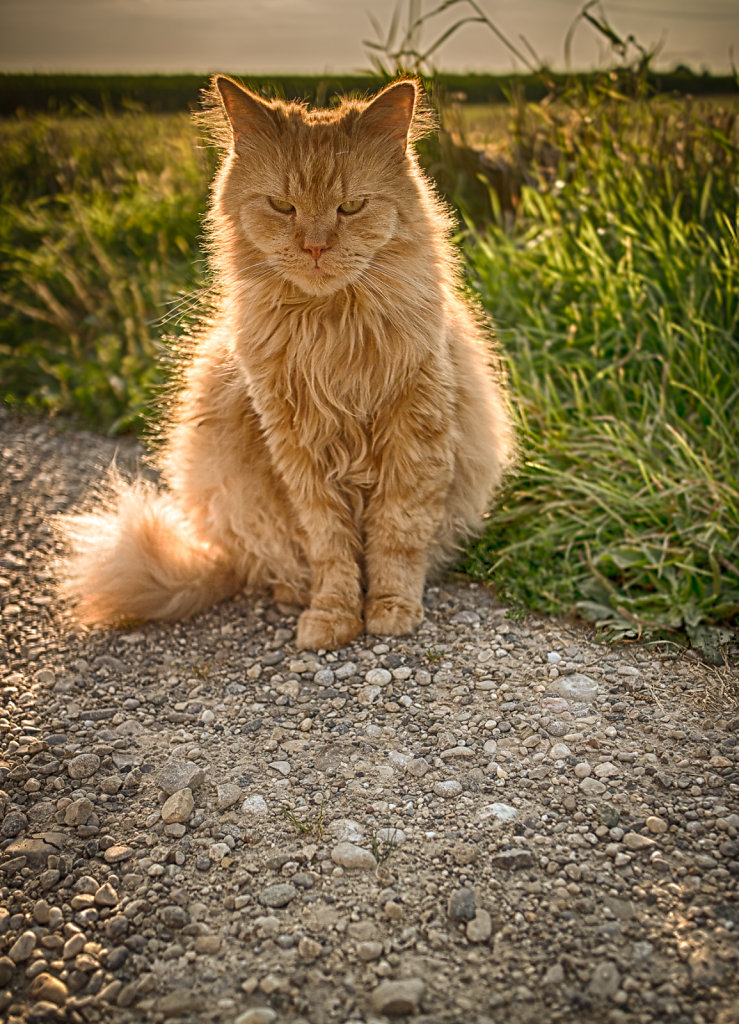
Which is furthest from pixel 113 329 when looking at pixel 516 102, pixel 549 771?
pixel 549 771

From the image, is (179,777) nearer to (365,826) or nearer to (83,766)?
(83,766)

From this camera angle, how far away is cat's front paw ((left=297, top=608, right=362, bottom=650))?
268 centimetres

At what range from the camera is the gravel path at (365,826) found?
1578 mm

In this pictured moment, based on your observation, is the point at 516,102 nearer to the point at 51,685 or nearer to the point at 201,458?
the point at 201,458

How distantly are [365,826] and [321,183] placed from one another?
1.73 meters

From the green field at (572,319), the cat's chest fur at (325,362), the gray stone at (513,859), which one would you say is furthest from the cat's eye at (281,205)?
the gray stone at (513,859)

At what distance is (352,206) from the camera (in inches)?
90.2

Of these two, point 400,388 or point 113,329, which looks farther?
point 113,329

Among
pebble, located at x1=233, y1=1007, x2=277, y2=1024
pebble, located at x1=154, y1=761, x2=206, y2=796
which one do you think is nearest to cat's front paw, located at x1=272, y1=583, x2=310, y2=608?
pebble, located at x1=154, y1=761, x2=206, y2=796

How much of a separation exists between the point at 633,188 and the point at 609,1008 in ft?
13.2

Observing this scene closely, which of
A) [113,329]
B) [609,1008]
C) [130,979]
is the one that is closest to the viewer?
[609,1008]

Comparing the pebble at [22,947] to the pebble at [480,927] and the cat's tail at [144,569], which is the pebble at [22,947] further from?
the cat's tail at [144,569]

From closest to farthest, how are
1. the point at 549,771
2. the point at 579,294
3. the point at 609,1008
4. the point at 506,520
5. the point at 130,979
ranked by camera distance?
the point at 609,1008
the point at 130,979
the point at 549,771
the point at 506,520
the point at 579,294

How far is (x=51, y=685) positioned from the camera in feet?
8.56
